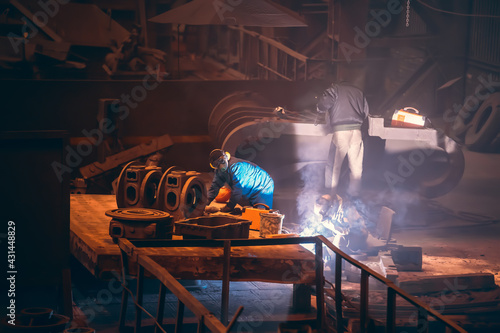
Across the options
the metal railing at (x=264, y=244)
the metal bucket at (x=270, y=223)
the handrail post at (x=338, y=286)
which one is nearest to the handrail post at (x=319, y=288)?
the metal railing at (x=264, y=244)

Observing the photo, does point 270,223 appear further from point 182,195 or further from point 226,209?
point 226,209

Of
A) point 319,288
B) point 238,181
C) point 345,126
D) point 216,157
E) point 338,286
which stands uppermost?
point 345,126

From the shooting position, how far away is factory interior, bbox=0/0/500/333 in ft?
20.2

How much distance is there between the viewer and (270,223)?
7.83m

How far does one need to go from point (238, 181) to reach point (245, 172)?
0.21 m

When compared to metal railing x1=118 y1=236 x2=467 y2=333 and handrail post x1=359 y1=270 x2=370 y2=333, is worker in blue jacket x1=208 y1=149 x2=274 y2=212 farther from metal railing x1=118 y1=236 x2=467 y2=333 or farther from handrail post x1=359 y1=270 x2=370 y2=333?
handrail post x1=359 y1=270 x2=370 y2=333

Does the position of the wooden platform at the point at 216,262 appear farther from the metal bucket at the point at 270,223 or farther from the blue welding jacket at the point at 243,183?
the blue welding jacket at the point at 243,183

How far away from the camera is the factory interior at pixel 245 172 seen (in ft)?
20.2

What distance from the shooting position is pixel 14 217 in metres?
6.09

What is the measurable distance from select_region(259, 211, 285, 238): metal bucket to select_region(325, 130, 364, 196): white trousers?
3.55 m

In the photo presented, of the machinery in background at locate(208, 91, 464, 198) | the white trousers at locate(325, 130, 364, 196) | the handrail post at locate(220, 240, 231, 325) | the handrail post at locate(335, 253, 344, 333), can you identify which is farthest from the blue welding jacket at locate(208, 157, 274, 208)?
the handrail post at locate(335, 253, 344, 333)

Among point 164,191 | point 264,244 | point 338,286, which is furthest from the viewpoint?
point 164,191

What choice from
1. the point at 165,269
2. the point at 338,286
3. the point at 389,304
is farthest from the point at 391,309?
the point at 165,269

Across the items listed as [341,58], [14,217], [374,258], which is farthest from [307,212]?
[14,217]
